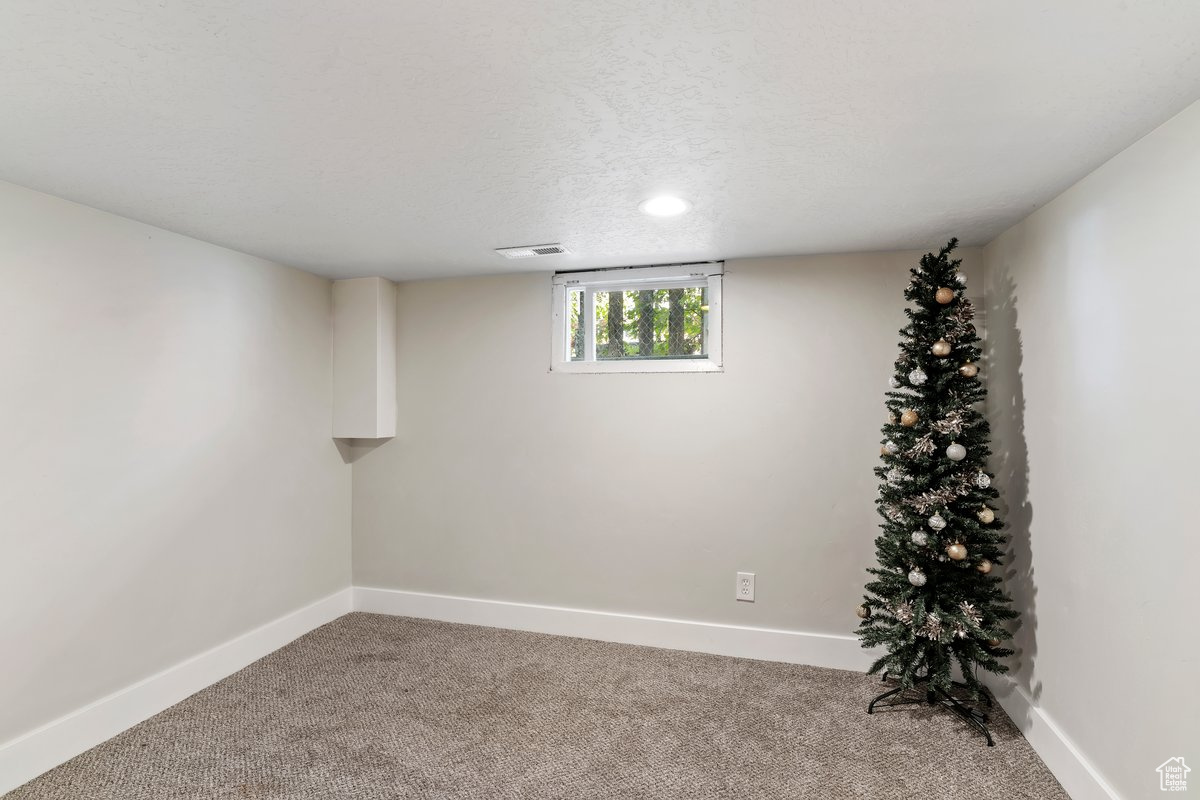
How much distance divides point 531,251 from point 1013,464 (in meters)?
2.32

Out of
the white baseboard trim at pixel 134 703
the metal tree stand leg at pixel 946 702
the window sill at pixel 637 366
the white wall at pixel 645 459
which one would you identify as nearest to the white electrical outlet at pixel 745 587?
the white wall at pixel 645 459

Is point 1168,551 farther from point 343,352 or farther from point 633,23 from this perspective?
point 343,352

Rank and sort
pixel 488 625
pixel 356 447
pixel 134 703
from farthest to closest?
pixel 356 447
pixel 488 625
pixel 134 703

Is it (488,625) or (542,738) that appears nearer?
(542,738)

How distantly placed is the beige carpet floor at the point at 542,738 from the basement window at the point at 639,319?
1555mm

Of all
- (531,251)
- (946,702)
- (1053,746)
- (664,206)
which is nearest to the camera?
(1053,746)

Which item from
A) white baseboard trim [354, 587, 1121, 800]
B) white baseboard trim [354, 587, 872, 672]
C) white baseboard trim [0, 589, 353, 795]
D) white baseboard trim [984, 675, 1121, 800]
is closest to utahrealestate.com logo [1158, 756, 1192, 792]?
white baseboard trim [984, 675, 1121, 800]

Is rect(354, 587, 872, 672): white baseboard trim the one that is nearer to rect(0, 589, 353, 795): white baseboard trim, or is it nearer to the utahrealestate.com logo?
rect(0, 589, 353, 795): white baseboard trim

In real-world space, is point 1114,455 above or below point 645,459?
above

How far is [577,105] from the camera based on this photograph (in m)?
1.50

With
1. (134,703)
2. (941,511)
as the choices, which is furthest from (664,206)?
(134,703)

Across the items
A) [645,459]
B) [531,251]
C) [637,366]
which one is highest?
[531,251]

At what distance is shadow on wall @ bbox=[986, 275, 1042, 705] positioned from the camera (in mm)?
2348

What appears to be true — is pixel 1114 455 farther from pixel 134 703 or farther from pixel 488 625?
pixel 134 703
